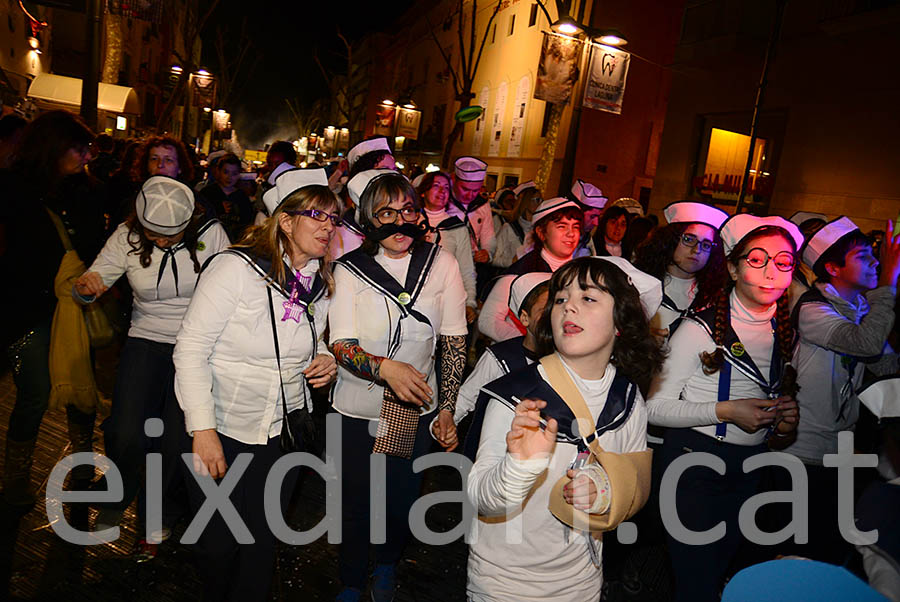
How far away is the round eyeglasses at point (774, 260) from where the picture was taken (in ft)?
11.2

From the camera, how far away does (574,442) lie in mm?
2424

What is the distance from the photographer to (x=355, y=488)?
348cm

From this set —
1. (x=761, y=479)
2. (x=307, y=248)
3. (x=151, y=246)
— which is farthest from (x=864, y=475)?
(x=151, y=246)

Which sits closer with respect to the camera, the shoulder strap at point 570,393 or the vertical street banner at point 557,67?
the shoulder strap at point 570,393

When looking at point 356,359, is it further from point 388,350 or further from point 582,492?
point 582,492

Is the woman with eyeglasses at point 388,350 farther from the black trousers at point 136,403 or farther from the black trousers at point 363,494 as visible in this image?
the black trousers at point 136,403

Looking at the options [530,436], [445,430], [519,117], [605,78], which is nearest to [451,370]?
[445,430]

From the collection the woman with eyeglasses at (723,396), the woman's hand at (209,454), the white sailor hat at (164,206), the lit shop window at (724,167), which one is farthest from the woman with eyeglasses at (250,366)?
the lit shop window at (724,167)

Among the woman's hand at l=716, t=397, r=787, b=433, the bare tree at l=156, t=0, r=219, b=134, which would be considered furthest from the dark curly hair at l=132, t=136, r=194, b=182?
the bare tree at l=156, t=0, r=219, b=134

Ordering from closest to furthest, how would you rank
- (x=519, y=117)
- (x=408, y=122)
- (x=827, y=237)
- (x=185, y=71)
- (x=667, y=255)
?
(x=827, y=237) < (x=667, y=255) < (x=185, y=71) < (x=519, y=117) < (x=408, y=122)

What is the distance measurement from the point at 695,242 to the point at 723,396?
149 cm

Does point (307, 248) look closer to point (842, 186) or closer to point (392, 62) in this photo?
point (842, 186)

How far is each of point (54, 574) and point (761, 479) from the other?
4.10 metres

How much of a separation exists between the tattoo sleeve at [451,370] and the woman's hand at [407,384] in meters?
0.49
